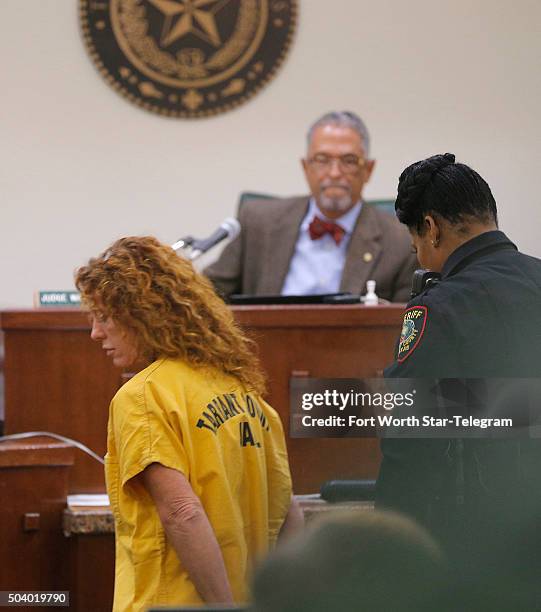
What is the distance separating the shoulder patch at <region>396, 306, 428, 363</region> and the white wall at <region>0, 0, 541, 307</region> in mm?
3006

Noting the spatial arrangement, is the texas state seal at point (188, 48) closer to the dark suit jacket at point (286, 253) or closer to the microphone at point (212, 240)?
the dark suit jacket at point (286, 253)

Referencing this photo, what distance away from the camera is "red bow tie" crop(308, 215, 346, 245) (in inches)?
139

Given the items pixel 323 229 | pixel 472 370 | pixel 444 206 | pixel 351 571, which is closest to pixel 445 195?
pixel 444 206

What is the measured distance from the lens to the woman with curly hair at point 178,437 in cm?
165

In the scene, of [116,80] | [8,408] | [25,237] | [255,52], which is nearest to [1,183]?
[25,237]

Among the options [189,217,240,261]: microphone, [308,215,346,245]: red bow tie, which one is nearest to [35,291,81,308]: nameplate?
[189,217,240,261]: microphone

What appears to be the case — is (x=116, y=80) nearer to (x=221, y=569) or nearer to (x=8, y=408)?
(x=8, y=408)

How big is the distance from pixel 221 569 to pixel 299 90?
10.6 feet

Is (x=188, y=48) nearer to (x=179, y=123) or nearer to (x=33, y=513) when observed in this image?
(x=179, y=123)

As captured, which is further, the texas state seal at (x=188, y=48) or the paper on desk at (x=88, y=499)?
the texas state seal at (x=188, y=48)

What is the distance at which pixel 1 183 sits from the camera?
14.8 ft

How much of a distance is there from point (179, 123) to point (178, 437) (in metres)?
3.04

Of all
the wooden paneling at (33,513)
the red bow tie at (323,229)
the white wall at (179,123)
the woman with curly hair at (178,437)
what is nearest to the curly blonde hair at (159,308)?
the woman with curly hair at (178,437)

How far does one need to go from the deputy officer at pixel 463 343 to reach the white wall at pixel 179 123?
299cm
